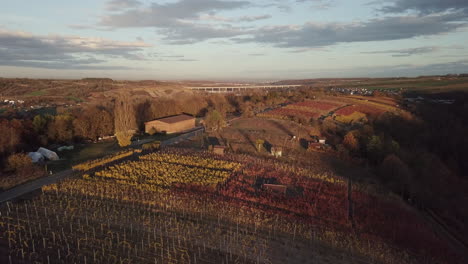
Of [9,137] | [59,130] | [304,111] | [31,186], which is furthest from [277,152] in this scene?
[304,111]

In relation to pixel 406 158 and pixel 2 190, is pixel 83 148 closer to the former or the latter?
pixel 2 190

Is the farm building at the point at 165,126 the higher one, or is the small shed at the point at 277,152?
the farm building at the point at 165,126

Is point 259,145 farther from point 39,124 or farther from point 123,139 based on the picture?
point 39,124

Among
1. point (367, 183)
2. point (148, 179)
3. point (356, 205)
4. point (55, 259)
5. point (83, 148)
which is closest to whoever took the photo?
point (55, 259)

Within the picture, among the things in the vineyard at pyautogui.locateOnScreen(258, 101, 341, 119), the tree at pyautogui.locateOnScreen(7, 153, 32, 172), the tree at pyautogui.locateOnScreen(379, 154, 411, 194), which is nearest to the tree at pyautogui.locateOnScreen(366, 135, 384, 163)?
the tree at pyautogui.locateOnScreen(379, 154, 411, 194)

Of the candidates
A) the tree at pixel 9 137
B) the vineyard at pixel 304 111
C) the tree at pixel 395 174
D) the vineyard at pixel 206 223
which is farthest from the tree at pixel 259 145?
the tree at pixel 9 137

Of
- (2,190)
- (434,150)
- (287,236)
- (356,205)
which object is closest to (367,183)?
(356,205)

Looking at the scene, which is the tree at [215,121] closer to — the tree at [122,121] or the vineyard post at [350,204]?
the tree at [122,121]

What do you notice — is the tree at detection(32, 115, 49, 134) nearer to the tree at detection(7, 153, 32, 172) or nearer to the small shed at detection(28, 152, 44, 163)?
the small shed at detection(28, 152, 44, 163)

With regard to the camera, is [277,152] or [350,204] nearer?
[350,204]
